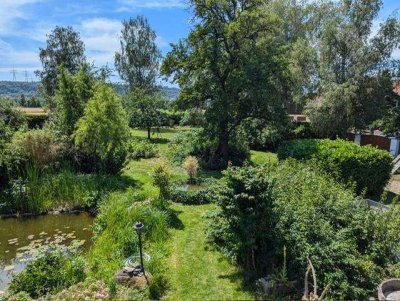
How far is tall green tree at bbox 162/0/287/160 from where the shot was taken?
1423cm

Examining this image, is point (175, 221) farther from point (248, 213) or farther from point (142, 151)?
point (142, 151)

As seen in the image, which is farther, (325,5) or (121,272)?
(325,5)

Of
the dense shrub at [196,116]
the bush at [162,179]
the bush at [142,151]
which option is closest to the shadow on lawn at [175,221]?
the bush at [162,179]

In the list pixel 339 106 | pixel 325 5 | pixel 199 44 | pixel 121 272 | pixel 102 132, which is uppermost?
pixel 325 5

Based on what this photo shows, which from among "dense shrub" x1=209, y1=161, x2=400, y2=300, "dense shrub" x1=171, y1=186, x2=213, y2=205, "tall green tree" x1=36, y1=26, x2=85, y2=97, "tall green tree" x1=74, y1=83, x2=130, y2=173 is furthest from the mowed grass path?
"tall green tree" x1=36, y1=26, x2=85, y2=97

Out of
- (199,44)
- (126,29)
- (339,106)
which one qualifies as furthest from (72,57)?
(339,106)

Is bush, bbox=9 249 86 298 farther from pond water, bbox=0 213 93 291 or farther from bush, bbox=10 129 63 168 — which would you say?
bush, bbox=10 129 63 168

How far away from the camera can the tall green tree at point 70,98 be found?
1345 centimetres

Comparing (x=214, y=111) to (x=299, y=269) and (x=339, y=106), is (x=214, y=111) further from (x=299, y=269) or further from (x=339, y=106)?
(x=299, y=269)

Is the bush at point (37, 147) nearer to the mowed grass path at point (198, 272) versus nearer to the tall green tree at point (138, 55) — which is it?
the mowed grass path at point (198, 272)

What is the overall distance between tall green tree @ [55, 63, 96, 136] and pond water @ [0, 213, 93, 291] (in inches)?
173

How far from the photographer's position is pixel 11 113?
21.2m

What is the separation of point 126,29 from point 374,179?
107ft

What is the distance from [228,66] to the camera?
48.9ft
